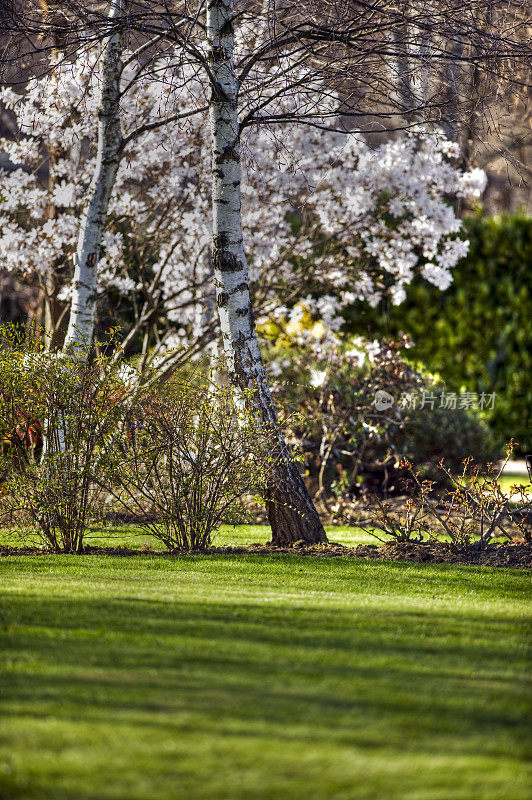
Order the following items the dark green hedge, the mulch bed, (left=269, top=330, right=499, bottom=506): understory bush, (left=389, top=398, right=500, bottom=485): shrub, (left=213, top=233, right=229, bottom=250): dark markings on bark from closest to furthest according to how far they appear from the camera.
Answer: the mulch bed < (left=213, top=233, right=229, bottom=250): dark markings on bark < (left=269, top=330, right=499, bottom=506): understory bush < (left=389, top=398, right=500, bottom=485): shrub < the dark green hedge

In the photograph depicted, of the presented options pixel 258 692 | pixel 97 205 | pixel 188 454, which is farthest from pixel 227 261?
pixel 258 692

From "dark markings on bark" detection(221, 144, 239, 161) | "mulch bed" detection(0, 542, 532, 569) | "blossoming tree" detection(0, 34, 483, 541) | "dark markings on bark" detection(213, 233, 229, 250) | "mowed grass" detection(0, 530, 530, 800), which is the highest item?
"blossoming tree" detection(0, 34, 483, 541)

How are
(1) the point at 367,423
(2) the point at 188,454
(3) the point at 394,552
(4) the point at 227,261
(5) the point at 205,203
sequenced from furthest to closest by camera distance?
(5) the point at 205,203, (1) the point at 367,423, (4) the point at 227,261, (3) the point at 394,552, (2) the point at 188,454

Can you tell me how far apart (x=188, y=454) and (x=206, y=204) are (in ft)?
16.7

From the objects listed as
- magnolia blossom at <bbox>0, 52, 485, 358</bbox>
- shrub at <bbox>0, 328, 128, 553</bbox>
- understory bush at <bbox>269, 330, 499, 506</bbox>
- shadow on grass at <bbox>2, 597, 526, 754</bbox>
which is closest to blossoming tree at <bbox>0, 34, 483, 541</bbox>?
magnolia blossom at <bbox>0, 52, 485, 358</bbox>

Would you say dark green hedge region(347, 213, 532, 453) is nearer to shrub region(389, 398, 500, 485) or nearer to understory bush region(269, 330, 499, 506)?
shrub region(389, 398, 500, 485)

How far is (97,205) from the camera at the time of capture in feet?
28.5

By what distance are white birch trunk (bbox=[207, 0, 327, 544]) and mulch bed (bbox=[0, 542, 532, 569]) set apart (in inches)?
10.7

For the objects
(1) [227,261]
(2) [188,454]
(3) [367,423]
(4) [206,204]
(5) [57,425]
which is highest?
(4) [206,204]

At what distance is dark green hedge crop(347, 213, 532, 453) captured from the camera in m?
12.6

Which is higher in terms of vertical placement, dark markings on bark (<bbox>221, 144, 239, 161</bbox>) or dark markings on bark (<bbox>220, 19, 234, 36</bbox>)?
dark markings on bark (<bbox>220, 19, 234, 36</bbox>)

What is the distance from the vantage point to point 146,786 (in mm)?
2412

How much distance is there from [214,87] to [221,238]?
4.13ft

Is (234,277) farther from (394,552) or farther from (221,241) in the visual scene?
(394,552)
